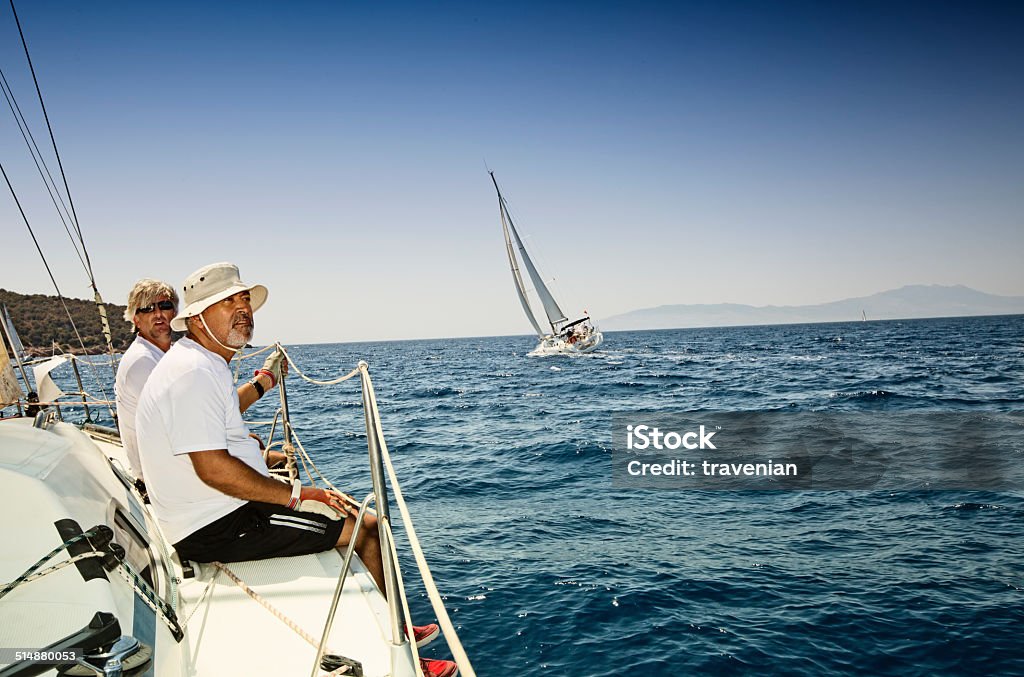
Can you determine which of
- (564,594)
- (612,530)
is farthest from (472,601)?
(612,530)

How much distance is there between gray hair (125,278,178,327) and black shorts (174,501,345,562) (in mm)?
2167

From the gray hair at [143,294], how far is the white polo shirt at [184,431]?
6.26ft

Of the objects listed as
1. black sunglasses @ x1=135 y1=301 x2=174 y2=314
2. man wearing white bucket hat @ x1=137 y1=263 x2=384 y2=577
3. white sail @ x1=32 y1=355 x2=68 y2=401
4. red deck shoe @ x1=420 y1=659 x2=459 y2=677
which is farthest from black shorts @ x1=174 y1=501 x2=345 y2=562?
white sail @ x1=32 y1=355 x2=68 y2=401

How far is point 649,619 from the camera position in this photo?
17.0 ft

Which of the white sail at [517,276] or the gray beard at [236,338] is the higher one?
the white sail at [517,276]

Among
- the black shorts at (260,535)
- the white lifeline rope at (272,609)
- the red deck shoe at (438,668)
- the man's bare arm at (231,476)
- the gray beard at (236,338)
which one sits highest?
the gray beard at (236,338)

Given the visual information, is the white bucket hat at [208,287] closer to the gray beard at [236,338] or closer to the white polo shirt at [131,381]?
the gray beard at [236,338]

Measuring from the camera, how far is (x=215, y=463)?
8.18ft

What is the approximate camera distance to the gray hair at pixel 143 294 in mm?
4156

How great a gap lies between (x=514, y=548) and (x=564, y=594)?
4.15 ft

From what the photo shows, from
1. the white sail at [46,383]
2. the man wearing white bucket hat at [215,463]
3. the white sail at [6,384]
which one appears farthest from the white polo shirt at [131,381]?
the white sail at [46,383]

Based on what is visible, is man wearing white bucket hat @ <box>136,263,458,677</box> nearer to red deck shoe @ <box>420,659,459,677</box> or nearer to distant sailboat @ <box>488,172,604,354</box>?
red deck shoe @ <box>420,659,459,677</box>

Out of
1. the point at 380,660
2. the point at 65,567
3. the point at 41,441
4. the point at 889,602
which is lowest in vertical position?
the point at 889,602

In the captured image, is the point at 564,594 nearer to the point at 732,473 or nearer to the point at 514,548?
the point at 514,548
